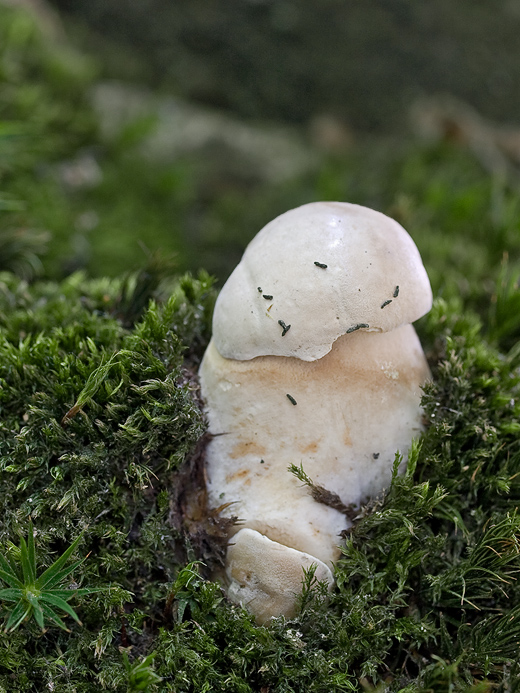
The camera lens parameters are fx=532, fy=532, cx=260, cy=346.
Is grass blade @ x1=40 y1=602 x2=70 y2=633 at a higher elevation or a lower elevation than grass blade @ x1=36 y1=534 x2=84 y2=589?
lower

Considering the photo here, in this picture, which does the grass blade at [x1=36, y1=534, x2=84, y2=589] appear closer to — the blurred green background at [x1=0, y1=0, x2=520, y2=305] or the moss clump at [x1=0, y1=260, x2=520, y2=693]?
the moss clump at [x1=0, y1=260, x2=520, y2=693]

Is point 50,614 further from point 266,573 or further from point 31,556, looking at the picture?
point 266,573

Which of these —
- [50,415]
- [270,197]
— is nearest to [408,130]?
[270,197]

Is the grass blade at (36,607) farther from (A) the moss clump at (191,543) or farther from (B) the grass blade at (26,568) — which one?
(A) the moss clump at (191,543)

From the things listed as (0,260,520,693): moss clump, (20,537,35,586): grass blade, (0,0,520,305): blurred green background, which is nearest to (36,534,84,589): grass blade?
(20,537,35,586): grass blade

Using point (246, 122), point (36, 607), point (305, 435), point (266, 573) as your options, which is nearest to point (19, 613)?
point (36, 607)

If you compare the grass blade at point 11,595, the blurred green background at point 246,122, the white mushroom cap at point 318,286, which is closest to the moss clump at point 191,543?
the grass blade at point 11,595
